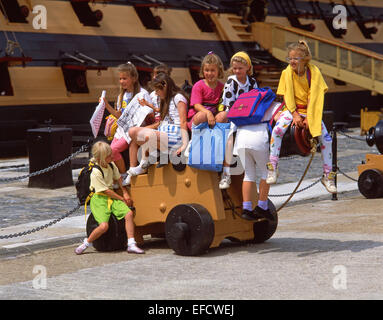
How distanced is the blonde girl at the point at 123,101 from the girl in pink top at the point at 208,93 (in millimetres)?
871

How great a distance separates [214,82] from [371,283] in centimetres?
296

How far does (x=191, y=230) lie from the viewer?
820 centimetres

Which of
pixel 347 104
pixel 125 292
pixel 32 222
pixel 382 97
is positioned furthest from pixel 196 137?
pixel 382 97

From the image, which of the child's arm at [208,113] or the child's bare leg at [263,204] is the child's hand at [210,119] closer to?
the child's arm at [208,113]

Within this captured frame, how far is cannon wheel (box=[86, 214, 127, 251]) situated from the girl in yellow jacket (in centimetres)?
186

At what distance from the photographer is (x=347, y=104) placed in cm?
3278

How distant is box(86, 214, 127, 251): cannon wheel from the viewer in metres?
8.66

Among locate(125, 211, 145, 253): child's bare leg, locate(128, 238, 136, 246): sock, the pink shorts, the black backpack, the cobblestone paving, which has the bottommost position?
the cobblestone paving

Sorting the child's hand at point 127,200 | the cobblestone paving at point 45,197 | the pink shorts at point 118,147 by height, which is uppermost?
the pink shorts at point 118,147

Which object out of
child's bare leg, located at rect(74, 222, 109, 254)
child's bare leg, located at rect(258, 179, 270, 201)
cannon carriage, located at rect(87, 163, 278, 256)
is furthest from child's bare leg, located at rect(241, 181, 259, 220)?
child's bare leg, located at rect(74, 222, 109, 254)

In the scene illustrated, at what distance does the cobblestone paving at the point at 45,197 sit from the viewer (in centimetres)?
1147

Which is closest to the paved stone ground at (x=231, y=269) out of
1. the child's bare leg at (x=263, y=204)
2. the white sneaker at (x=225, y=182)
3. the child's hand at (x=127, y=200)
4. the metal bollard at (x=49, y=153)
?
the child's bare leg at (x=263, y=204)

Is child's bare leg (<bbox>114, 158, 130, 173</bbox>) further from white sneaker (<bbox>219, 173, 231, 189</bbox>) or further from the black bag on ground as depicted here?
white sneaker (<bbox>219, 173, 231, 189</bbox>)

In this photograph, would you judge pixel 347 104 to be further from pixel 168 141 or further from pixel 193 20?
pixel 168 141
